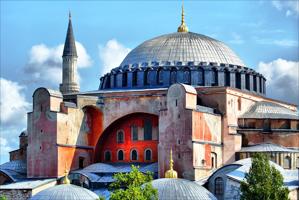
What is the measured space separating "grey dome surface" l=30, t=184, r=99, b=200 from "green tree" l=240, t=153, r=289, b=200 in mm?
8172

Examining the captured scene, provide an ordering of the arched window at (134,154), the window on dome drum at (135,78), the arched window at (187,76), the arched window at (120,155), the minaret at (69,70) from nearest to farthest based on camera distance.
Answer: the arched window at (134,154) < the arched window at (120,155) < the arched window at (187,76) < the window on dome drum at (135,78) < the minaret at (69,70)

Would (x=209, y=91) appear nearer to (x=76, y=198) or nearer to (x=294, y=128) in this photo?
(x=294, y=128)

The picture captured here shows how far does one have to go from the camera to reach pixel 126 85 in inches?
2314

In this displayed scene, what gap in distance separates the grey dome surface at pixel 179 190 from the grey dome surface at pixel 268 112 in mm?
9574

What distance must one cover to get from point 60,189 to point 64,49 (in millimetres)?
14121

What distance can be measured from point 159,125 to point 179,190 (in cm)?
726

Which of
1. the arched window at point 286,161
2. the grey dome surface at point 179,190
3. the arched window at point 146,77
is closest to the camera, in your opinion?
the grey dome surface at point 179,190

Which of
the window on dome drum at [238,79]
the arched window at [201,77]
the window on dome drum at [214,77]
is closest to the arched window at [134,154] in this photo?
the arched window at [201,77]

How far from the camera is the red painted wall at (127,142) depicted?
56062 millimetres

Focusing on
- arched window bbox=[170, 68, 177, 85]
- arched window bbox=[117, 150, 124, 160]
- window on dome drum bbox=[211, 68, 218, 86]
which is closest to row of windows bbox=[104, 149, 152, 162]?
A: arched window bbox=[117, 150, 124, 160]

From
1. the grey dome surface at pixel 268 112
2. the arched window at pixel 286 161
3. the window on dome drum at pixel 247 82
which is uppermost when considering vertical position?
the window on dome drum at pixel 247 82

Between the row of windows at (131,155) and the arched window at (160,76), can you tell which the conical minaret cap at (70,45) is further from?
the row of windows at (131,155)

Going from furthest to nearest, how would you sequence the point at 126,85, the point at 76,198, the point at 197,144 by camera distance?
the point at 126,85, the point at 197,144, the point at 76,198

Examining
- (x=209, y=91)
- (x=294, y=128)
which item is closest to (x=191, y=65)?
(x=209, y=91)
